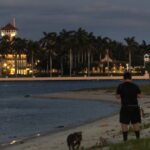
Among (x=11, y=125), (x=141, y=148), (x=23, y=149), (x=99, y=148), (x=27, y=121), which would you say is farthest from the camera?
(x=27, y=121)

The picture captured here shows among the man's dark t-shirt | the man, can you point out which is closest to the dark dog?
the man

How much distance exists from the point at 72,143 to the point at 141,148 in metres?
3.44

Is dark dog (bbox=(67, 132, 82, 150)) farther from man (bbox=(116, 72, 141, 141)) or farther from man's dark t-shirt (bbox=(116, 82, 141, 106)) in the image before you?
man's dark t-shirt (bbox=(116, 82, 141, 106))

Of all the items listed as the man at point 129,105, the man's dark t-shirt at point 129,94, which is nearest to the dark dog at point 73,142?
the man at point 129,105

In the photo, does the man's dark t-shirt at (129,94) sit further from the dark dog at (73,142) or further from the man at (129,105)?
the dark dog at (73,142)

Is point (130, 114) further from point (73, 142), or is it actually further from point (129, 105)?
point (73, 142)

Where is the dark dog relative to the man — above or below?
below

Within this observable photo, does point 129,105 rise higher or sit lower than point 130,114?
higher

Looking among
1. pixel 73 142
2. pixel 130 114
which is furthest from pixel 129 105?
pixel 73 142

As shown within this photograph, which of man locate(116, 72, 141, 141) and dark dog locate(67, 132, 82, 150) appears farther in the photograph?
dark dog locate(67, 132, 82, 150)

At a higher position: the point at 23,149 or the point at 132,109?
the point at 132,109

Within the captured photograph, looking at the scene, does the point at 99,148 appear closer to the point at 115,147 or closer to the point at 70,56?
the point at 115,147

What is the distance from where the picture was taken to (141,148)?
15625 millimetres

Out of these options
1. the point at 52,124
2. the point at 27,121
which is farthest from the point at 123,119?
the point at 27,121
